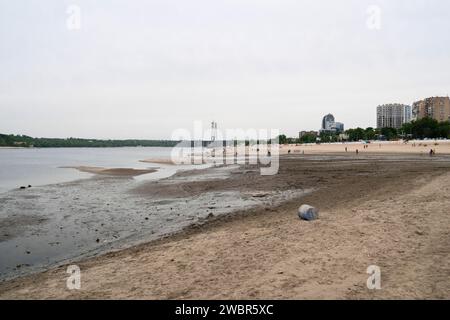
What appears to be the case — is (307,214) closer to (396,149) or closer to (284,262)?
(284,262)

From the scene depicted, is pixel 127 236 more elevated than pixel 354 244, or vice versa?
pixel 354 244

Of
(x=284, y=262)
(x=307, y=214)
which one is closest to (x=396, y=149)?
(x=307, y=214)

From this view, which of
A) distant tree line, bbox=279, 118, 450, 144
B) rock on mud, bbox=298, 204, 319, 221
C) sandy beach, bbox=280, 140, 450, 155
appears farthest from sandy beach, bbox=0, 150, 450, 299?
distant tree line, bbox=279, 118, 450, 144

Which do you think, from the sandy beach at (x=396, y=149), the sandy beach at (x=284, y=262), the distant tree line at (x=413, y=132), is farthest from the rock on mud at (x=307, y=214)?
the distant tree line at (x=413, y=132)

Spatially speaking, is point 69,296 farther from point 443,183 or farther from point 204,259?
point 443,183

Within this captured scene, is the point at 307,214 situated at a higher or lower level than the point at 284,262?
higher

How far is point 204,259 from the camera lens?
8039 mm

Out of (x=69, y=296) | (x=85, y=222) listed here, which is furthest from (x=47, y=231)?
(x=69, y=296)

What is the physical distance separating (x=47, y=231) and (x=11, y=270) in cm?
442

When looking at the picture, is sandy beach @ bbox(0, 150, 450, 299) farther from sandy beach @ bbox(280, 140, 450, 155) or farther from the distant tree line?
the distant tree line

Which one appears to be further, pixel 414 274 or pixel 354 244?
pixel 354 244

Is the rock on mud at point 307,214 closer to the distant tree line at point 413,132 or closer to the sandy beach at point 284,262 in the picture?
the sandy beach at point 284,262

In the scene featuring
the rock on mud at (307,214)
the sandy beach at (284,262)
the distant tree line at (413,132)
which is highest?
the distant tree line at (413,132)
